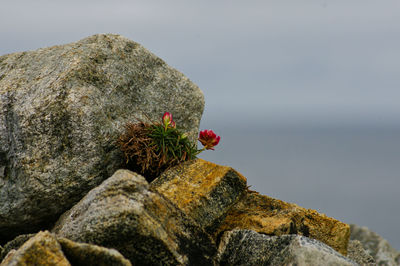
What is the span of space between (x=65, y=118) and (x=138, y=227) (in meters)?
3.83

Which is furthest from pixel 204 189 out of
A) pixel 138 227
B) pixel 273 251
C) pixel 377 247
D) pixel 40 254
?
pixel 377 247

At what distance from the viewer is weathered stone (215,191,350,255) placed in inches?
358

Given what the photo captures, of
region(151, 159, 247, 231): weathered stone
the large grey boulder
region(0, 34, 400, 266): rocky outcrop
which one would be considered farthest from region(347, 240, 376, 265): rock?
the large grey boulder

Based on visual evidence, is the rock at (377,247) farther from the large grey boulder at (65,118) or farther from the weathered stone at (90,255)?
the weathered stone at (90,255)

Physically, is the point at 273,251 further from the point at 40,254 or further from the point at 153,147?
the point at 40,254

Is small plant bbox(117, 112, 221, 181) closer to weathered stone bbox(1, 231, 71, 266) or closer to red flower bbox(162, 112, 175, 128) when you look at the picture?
red flower bbox(162, 112, 175, 128)

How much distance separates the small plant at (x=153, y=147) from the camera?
982 cm

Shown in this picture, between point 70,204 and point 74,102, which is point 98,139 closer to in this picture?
point 74,102

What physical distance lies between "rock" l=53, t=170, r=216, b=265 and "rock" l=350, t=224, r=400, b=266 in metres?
11.3

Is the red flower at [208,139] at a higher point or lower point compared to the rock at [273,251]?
higher

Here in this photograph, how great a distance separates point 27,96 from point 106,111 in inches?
73.1

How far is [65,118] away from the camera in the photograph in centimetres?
934

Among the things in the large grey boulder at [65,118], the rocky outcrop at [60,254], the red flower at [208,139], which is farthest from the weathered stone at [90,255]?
the red flower at [208,139]

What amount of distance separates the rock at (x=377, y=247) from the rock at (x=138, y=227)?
11.3 metres
